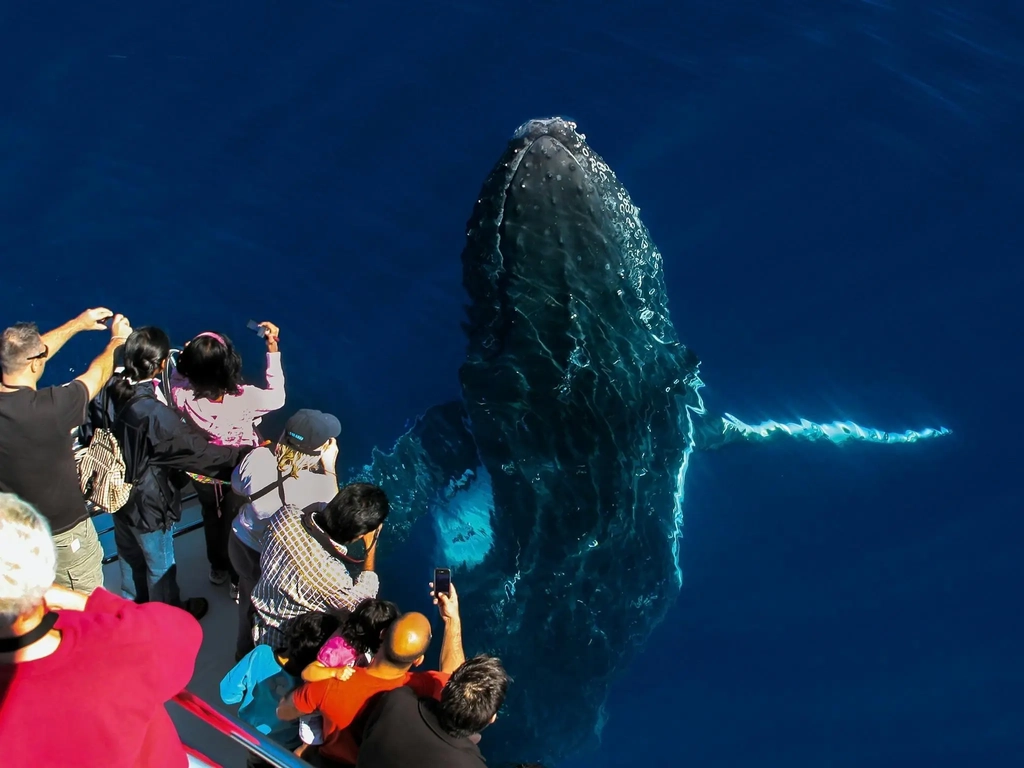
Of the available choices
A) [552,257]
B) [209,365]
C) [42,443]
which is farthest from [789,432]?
[42,443]

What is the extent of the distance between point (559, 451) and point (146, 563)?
13.3 ft

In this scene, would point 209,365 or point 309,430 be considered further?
point 209,365

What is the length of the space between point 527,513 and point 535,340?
1.80m

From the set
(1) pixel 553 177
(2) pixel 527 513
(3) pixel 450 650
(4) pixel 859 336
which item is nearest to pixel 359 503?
(3) pixel 450 650

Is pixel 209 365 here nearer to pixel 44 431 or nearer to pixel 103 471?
pixel 103 471

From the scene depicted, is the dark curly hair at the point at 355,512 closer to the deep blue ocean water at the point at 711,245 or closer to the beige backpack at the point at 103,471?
the beige backpack at the point at 103,471

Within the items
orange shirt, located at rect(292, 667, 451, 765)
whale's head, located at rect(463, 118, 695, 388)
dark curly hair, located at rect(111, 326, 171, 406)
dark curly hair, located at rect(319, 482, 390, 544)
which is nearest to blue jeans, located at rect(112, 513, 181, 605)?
dark curly hair, located at rect(111, 326, 171, 406)

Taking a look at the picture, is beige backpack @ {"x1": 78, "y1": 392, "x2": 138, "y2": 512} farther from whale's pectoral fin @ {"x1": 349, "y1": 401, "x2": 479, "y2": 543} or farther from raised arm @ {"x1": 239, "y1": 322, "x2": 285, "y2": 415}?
whale's pectoral fin @ {"x1": 349, "y1": 401, "x2": 479, "y2": 543}

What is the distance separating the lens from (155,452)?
7215mm

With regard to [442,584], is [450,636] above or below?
below

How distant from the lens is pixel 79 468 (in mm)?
7164

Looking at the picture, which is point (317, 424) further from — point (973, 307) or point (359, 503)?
point (973, 307)

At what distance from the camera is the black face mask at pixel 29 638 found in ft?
13.6

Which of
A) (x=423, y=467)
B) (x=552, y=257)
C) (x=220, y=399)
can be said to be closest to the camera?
(x=220, y=399)
